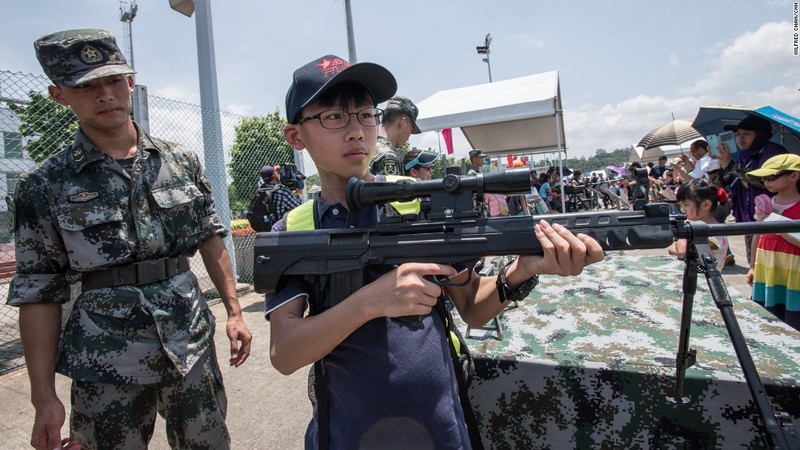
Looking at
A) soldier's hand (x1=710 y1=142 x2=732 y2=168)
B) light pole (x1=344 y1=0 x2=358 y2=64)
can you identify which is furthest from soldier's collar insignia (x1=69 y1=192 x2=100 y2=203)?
light pole (x1=344 y1=0 x2=358 y2=64)

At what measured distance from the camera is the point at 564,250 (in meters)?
1.19

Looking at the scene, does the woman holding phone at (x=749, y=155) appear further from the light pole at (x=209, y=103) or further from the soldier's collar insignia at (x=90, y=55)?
the light pole at (x=209, y=103)

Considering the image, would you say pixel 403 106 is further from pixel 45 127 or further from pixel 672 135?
pixel 672 135

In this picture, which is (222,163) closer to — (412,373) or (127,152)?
(127,152)

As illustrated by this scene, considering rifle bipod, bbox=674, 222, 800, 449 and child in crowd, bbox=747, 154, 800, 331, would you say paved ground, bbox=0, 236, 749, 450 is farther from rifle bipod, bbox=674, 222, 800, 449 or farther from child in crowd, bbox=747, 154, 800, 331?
child in crowd, bbox=747, 154, 800, 331

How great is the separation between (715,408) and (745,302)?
1.09 meters

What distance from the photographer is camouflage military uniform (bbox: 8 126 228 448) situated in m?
1.55

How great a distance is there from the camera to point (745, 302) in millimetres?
2174

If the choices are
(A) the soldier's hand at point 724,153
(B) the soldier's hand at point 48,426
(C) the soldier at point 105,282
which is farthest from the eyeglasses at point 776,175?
(B) the soldier's hand at point 48,426

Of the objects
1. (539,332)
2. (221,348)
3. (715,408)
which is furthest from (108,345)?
(221,348)

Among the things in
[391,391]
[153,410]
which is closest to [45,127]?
[153,410]

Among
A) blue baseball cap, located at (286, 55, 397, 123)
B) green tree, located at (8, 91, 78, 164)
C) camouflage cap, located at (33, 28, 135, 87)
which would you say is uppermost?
green tree, located at (8, 91, 78, 164)

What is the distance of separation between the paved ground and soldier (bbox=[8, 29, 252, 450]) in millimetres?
1044

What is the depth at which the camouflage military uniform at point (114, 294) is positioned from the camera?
5.10 ft
